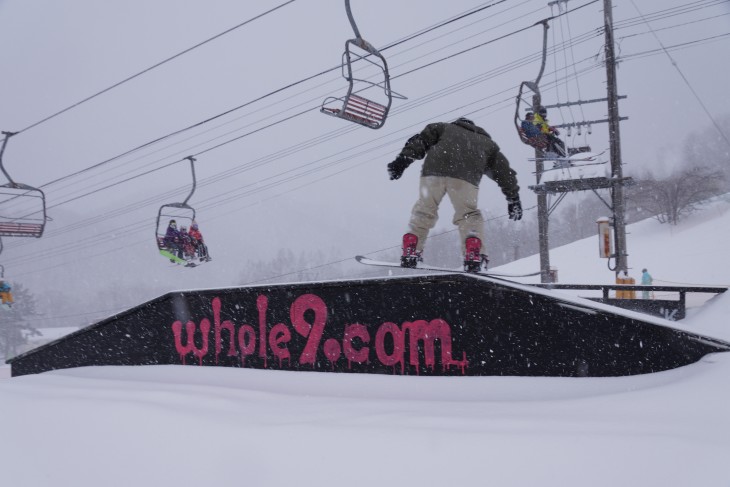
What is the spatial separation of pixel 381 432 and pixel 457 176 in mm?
2820

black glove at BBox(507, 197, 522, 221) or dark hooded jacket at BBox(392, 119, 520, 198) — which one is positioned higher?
dark hooded jacket at BBox(392, 119, 520, 198)

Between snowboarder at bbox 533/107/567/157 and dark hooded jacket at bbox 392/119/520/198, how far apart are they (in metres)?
7.11

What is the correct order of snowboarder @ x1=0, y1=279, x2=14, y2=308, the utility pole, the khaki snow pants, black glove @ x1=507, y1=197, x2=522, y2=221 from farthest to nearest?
snowboarder @ x1=0, y1=279, x2=14, y2=308 → the utility pole → black glove @ x1=507, y1=197, x2=522, y2=221 → the khaki snow pants

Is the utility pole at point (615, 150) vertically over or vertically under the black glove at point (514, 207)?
Result: over

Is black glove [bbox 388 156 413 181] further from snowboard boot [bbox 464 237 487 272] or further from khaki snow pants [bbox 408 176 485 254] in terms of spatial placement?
snowboard boot [bbox 464 237 487 272]

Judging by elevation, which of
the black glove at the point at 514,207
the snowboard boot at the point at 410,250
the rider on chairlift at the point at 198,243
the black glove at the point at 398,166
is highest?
the rider on chairlift at the point at 198,243

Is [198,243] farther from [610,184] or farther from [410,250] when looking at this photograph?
[610,184]

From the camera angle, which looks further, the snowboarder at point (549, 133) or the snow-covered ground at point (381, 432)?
the snowboarder at point (549, 133)

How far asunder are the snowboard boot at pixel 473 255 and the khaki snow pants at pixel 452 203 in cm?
8

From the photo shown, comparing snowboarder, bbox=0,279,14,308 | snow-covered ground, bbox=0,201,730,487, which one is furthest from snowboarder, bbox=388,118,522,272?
snowboarder, bbox=0,279,14,308

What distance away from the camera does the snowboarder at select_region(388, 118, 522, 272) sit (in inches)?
169

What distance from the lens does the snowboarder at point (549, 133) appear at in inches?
424

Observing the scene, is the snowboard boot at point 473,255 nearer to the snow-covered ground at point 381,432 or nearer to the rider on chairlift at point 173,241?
the snow-covered ground at point 381,432

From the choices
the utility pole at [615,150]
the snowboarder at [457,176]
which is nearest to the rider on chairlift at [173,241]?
the snowboarder at [457,176]
